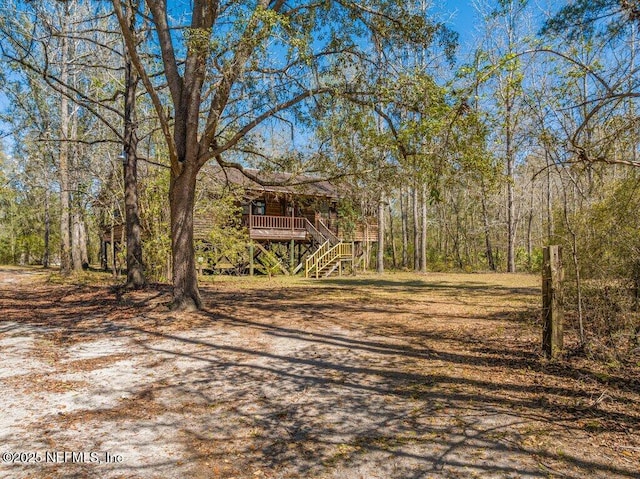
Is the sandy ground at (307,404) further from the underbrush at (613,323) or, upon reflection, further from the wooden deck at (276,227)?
the wooden deck at (276,227)

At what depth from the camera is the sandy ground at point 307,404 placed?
2770 millimetres

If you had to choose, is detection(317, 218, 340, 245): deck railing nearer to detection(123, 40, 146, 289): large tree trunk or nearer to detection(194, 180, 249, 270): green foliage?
detection(194, 180, 249, 270): green foliage

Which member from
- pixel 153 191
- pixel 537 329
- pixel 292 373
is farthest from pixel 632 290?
pixel 153 191

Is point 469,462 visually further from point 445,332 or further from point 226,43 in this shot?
point 226,43

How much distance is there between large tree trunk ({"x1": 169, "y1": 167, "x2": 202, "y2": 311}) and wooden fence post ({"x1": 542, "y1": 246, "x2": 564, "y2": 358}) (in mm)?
6577

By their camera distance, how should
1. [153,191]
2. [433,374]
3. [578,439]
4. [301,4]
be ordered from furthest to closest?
1. [153,191]
2. [301,4]
3. [433,374]
4. [578,439]

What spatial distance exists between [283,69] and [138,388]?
6.39 meters

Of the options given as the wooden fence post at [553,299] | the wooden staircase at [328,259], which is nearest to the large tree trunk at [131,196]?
the wooden fence post at [553,299]

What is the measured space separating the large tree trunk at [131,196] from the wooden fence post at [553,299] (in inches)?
407

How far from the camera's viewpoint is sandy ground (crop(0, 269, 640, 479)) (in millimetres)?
2770

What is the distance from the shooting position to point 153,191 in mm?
13859

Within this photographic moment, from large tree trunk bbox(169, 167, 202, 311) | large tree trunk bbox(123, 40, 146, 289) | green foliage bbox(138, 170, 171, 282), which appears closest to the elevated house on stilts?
green foliage bbox(138, 170, 171, 282)

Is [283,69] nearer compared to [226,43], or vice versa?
[226,43]

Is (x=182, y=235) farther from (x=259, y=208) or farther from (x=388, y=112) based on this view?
(x=259, y=208)
